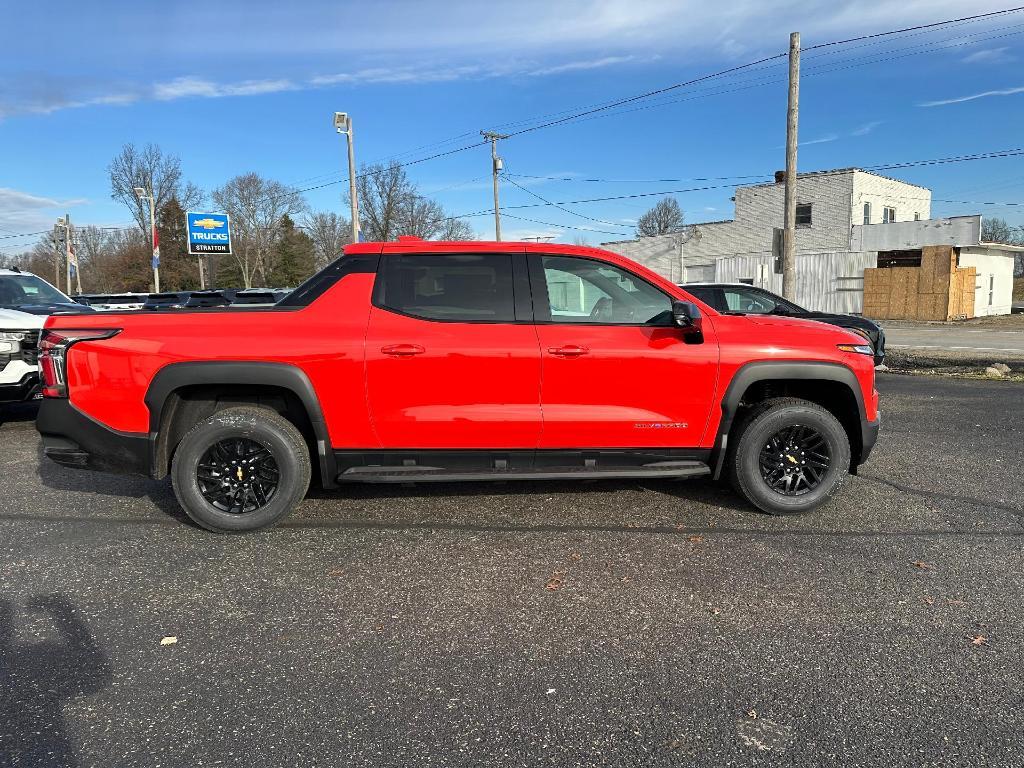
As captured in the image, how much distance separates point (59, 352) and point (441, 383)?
232cm

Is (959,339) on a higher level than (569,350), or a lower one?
lower

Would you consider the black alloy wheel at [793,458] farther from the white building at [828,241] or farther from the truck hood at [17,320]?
the white building at [828,241]

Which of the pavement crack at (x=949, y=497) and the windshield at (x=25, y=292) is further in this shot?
the windshield at (x=25, y=292)

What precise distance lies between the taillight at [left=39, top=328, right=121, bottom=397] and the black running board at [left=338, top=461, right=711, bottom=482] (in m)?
1.70

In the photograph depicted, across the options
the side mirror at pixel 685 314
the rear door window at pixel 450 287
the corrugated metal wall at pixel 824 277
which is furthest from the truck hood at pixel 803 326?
the corrugated metal wall at pixel 824 277

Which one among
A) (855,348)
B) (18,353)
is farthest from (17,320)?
(855,348)

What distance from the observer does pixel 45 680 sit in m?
2.70

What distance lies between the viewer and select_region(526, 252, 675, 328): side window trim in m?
4.27

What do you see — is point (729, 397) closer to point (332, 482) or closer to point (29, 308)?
point (332, 482)

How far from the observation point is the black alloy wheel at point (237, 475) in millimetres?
4203

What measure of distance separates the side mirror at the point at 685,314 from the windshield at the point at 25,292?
26.0 ft

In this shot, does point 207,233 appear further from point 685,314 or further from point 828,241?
point 685,314

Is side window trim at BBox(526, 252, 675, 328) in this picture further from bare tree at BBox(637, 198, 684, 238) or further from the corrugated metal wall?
bare tree at BBox(637, 198, 684, 238)

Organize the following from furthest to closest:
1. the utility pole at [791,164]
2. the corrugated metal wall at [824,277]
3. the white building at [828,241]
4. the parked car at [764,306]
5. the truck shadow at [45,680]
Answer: the white building at [828,241], the corrugated metal wall at [824,277], the utility pole at [791,164], the parked car at [764,306], the truck shadow at [45,680]
